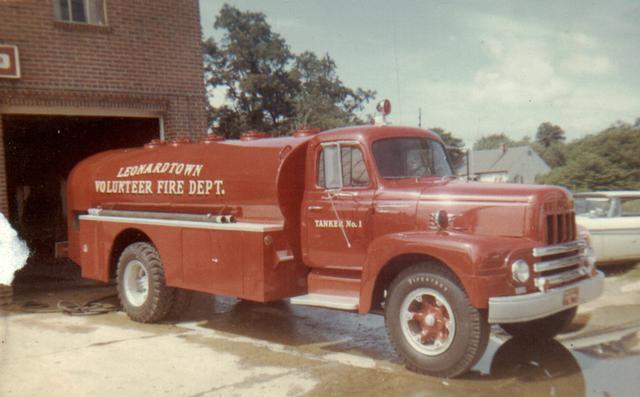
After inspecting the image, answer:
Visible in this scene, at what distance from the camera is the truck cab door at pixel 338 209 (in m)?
7.13

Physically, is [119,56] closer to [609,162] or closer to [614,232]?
[614,232]

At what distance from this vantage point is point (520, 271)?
5.93 meters

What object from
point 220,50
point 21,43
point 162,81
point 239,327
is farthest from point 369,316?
point 220,50

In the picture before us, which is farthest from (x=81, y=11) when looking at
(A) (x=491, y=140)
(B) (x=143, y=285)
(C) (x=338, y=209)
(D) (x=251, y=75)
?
(A) (x=491, y=140)

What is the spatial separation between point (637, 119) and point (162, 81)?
21246mm

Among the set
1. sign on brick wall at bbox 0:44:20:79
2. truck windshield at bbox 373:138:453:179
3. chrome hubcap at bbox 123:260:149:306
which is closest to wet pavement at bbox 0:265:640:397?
chrome hubcap at bbox 123:260:149:306

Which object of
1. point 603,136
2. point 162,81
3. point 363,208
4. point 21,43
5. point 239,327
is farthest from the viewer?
point 603,136

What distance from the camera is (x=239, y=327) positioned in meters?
8.74

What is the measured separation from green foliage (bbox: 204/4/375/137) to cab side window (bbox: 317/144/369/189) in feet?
155

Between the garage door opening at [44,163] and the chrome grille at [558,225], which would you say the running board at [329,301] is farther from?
the garage door opening at [44,163]

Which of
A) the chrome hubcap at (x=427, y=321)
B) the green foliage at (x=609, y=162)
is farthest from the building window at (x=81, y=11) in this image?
the green foliage at (x=609, y=162)

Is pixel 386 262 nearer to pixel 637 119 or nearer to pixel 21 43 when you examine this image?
pixel 21 43

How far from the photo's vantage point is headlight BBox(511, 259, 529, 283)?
590 centimetres

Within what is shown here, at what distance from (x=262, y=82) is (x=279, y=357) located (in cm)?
5090
